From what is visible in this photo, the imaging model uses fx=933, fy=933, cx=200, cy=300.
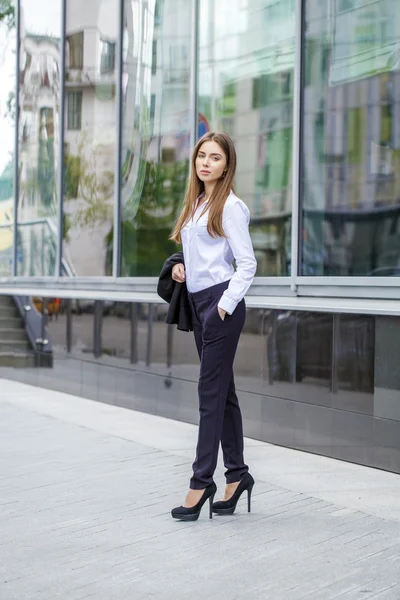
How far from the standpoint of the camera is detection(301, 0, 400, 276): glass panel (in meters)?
6.09

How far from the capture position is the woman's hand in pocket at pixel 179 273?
464 cm

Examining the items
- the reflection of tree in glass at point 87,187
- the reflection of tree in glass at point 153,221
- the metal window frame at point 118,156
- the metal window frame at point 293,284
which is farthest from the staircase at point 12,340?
the reflection of tree in glass at point 153,221

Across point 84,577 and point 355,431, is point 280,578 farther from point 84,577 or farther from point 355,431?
point 355,431

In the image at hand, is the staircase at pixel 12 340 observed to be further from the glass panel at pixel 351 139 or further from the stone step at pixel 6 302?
the glass panel at pixel 351 139

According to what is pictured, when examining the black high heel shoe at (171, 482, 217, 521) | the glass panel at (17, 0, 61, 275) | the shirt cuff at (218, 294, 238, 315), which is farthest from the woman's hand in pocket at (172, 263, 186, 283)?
the glass panel at (17, 0, 61, 275)

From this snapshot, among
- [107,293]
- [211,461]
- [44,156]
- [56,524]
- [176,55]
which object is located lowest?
[56,524]

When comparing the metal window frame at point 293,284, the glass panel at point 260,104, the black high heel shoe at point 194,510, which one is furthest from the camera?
the glass panel at point 260,104

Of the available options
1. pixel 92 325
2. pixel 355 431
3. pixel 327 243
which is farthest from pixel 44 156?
pixel 355 431

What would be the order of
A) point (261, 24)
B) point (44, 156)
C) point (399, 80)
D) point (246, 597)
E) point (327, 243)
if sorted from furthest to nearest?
point (44, 156)
point (261, 24)
point (327, 243)
point (399, 80)
point (246, 597)

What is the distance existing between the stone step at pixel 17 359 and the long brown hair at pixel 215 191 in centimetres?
Answer: 651

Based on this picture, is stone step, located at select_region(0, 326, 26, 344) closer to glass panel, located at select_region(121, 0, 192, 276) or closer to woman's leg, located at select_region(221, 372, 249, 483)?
glass panel, located at select_region(121, 0, 192, 276)

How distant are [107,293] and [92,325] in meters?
0.40

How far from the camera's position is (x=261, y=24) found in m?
7.40

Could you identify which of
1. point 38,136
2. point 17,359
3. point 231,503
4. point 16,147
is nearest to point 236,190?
point 231,503
